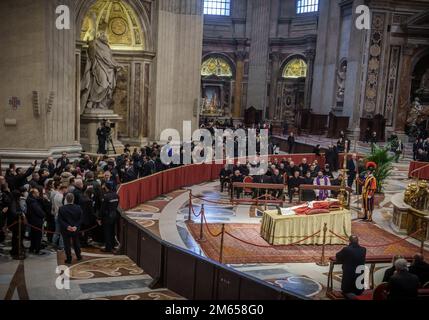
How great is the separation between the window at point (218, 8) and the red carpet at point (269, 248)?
30.1 meters

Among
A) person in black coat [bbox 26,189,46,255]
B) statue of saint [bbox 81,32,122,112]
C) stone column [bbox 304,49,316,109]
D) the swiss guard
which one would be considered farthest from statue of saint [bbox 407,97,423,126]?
person in black coat [bbox 26,189,46,255]

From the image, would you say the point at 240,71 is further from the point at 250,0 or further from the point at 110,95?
the point at 110,95

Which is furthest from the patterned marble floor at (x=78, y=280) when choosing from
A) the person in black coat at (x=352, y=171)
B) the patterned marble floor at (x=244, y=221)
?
the person in black coat at (x=352, y=171)

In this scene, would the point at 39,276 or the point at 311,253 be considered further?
the point at 311,253

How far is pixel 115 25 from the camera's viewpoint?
21094mm

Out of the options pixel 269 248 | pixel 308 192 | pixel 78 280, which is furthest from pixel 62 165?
pixel 308 192

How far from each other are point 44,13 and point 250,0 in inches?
1041

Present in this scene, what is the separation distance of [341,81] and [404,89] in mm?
4177

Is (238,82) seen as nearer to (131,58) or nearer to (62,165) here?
(131,58)

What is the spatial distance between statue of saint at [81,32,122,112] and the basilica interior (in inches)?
2.2

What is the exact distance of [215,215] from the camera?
45.6 feet

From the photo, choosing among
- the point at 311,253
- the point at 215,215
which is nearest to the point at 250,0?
the point at 215,215

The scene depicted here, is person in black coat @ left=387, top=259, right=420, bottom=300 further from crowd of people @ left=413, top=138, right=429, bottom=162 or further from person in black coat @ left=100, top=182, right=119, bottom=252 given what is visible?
crowd of people @ left=413, top=138, right=429, bottom=162

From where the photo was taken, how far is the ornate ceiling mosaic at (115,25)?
19.5m
